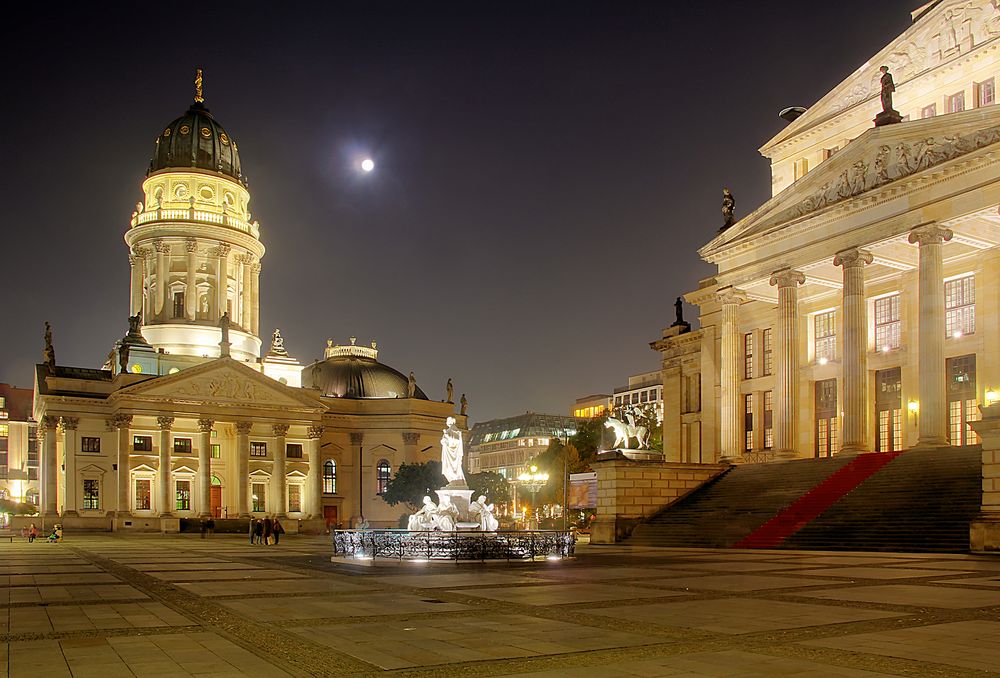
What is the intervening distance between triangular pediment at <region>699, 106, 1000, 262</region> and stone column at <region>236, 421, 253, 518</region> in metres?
53.9

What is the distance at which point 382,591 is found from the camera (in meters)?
20.4

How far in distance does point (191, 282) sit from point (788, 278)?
68736 mm

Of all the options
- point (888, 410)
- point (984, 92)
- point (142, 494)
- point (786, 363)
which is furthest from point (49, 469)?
point (984, 92)

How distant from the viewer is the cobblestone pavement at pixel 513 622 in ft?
37.9

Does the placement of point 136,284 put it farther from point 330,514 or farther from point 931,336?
point 931,336

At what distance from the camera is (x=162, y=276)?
332 feet

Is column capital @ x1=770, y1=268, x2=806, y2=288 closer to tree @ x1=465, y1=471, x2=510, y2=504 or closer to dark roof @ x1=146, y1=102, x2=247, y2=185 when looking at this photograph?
tree @ x1=465, y1=471, x2=510, y2=504

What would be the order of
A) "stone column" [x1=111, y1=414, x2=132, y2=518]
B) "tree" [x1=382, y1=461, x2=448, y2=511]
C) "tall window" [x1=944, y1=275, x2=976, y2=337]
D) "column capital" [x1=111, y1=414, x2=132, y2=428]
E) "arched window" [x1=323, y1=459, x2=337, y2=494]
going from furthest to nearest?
"arched window" [x1=323, y1=459, x2=337, y2=494] < "tree" [x1=382, y1=461, x2=448, y2=511] < "column capital" [x1=111, y1=414, x2=132, y2=428] < "stone column" [x1=111, y1=414, x2=132, y2=518] < "tall window" [x1=944, y1=275, x2=976, y2=337]

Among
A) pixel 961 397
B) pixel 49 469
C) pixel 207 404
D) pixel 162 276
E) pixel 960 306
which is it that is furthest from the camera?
pixel 162 276

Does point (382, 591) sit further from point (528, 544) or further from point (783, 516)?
point (783, 516)

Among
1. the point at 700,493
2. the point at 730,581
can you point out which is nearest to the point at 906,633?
the point at 730,581

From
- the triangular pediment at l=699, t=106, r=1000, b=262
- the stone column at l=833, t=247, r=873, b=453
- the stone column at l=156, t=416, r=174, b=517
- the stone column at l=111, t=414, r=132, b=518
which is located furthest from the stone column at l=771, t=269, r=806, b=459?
the stone column at l=111, t=414, r=132, b=518

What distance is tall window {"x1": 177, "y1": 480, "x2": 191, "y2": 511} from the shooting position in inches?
3530

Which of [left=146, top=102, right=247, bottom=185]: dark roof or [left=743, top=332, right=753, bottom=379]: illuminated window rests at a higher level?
[left=146, top=102, right=247, bottom=185]: dark roof
